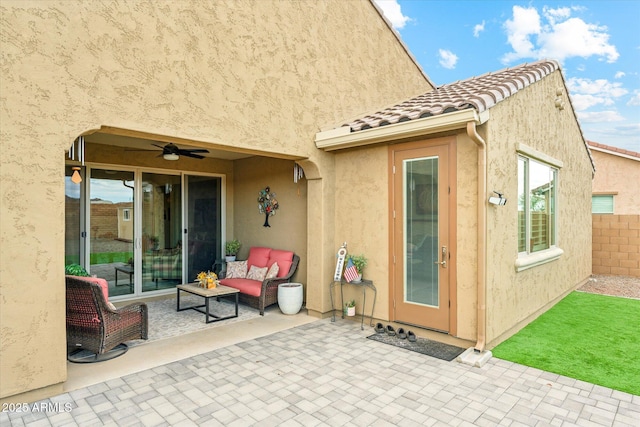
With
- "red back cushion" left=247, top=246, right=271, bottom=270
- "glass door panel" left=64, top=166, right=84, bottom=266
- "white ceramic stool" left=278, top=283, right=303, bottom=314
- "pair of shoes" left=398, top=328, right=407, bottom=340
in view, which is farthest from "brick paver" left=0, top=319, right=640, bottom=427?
"glass door panel" left=64, top=166, right=84, bottom=266

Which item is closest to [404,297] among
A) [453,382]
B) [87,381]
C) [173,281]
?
[453,382]

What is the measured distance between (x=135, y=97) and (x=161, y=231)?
17.7 ft

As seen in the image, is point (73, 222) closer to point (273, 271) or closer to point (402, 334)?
point (273, 271)

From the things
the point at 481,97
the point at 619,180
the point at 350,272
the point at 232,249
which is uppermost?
the point at 481,97

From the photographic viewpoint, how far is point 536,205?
767 centimetres

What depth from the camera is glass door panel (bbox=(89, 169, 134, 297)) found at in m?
8.45

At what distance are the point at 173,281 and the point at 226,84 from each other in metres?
6.06

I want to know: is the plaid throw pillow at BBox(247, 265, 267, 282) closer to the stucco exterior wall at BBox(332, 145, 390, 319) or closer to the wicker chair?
the stucco exterior wall at BBox(332, 145, 390, 319)

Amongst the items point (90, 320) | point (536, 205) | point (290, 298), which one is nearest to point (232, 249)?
point (290, 298)

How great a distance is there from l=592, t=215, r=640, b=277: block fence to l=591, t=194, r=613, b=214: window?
5.96 m

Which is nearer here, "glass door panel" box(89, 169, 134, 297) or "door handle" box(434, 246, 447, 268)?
"door handle" box(434, 246, 447, 268)

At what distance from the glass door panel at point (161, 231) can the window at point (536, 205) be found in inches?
323

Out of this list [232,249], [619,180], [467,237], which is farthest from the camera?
[619,180]

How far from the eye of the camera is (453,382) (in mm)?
4621
